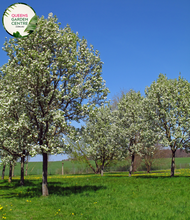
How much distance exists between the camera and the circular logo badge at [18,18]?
1395 cm

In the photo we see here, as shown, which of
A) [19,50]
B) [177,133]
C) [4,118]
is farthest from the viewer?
[177,133]

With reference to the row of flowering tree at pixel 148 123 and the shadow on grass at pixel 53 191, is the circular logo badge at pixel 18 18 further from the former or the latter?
the row of flowering tree at pixel 148 123

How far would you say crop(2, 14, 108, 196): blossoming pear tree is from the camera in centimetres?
1488

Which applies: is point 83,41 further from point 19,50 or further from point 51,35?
point 19,50

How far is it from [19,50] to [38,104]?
403 centimetres

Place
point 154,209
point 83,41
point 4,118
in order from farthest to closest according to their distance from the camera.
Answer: point 83,41 < point 4,118 < point 154,209

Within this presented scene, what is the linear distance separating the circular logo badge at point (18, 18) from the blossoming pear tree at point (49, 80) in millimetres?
722

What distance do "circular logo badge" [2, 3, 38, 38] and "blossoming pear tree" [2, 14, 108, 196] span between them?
0.72m

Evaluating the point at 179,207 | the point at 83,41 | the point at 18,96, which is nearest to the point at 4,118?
the point at 18,96

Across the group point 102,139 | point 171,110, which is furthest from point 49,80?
point 102,139

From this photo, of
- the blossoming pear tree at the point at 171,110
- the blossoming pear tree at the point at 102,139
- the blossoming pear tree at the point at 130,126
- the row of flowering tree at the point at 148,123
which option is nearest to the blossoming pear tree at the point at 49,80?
the row of flowering tree at the point at 148,123

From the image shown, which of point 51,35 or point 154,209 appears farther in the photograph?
point 51,35

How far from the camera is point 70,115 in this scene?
56.3ft

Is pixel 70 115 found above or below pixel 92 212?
above
